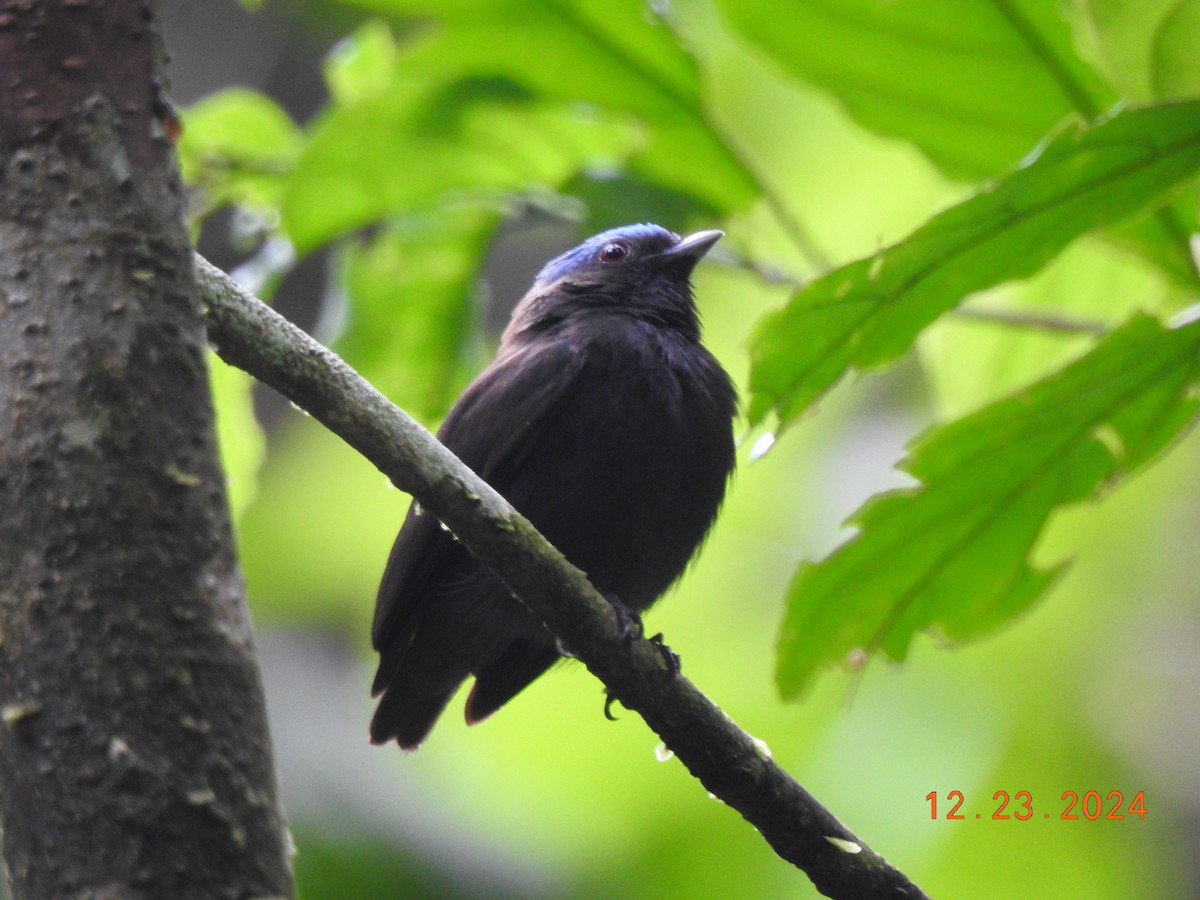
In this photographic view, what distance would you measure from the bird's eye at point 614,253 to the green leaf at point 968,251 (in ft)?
5.47

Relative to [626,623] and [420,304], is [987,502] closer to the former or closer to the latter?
[626,623]

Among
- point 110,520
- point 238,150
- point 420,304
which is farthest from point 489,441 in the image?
point 110,520

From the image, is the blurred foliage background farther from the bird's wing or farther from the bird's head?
the bird's wing

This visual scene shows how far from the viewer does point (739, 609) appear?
18.0 feet

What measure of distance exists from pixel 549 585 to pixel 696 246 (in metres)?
1.99

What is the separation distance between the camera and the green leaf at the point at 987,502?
2.72 metres

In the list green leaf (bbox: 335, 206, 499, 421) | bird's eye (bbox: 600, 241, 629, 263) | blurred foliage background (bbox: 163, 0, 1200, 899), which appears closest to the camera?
blurred foliage background (bbox: 163, 0, 1200, 899)

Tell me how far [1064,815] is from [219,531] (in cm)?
392

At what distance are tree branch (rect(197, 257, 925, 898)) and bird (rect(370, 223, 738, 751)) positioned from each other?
0.59 meters

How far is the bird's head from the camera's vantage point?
3.91 metres

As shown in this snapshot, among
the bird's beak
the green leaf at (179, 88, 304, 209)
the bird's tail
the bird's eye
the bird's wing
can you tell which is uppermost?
the green leaf at (179, 88, 304, 209)

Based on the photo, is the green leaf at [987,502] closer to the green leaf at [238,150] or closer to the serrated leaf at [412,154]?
the serrated leaf at [412,154]

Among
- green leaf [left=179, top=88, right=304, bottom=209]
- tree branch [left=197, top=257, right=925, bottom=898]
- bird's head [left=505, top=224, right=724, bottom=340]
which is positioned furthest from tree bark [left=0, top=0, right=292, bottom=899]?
green leaf [left=179, top=88, right=304, bottom=209]

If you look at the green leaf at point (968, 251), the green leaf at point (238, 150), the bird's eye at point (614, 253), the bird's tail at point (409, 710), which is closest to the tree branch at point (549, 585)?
the green leaf at point (968, 251)
